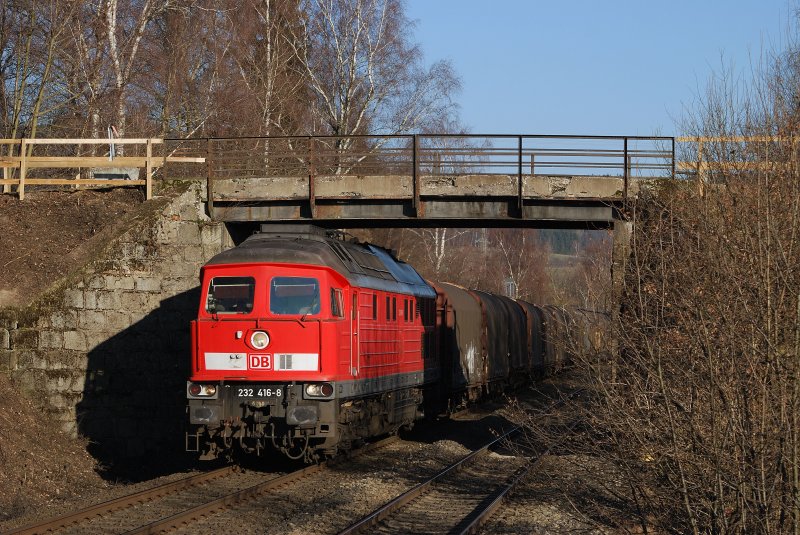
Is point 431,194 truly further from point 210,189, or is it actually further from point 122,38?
point 122,38

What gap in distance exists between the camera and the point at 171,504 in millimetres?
13000

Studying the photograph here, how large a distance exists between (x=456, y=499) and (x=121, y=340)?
923 centimetres

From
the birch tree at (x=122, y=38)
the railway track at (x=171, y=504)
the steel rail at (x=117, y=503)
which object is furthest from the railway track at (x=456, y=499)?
the birch tree at (x=122, y=38)

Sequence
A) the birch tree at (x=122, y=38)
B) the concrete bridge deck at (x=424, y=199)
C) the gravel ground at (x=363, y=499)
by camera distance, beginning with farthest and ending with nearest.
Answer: the birch tree at (x=122, y=38) → the concrete bridge deck at (x=424, y=199) → the gravel ground at (x=363, y=499)

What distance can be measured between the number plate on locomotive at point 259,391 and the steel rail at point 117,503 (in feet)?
4.48

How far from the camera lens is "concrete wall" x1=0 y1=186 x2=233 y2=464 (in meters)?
19.7

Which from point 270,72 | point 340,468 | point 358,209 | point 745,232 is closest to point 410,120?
point 270,72

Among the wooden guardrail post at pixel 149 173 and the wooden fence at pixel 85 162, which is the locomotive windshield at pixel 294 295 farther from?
the wooden guardrail post at pixel 149 173

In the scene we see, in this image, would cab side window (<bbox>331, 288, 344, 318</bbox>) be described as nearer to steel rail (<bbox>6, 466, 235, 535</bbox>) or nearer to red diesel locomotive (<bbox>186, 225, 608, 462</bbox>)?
red diesel locomotive (<bbox>186, 225, 608, 462</bbox>)

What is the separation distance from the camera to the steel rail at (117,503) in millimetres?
11043

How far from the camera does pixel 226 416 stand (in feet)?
47.6

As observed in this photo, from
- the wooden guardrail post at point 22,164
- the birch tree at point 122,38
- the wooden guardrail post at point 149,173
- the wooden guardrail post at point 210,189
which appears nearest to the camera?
the wooden guardrail post at point 210,189

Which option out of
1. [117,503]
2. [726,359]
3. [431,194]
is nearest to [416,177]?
[431,194]

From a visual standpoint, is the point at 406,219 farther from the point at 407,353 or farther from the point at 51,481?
the point at 51,481
